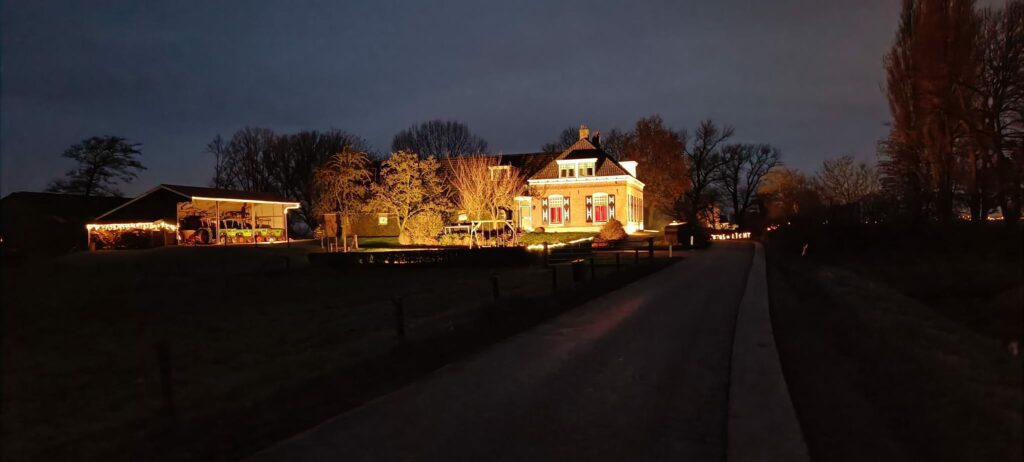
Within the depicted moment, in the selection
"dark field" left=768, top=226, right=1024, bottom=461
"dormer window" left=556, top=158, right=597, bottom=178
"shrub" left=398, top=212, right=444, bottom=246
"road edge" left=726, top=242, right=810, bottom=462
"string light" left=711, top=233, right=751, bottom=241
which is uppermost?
"dormer window" left=556, top=158, right=597, bottom=178

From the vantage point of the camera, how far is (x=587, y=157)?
48500 millimetres

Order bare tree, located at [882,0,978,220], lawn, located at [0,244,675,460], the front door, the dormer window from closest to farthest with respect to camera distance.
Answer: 1. lawn, located at [0,244,675,460]
2. bare tree, located at [882,0,978,220]
3. the dormer window
4. the front door

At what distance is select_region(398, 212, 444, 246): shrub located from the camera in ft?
121

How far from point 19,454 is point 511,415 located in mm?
4139

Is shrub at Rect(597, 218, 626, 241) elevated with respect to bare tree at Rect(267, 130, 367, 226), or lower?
lower

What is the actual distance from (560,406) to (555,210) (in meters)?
42.8

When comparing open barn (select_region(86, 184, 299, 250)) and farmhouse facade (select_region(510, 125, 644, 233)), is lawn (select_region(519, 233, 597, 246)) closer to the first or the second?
farmhouse facade (select_region(510, 125, 644, 233))

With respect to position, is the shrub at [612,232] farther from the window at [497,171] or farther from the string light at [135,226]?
the string light at [135,226]

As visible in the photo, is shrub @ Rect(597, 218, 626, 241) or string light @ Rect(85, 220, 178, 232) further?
shrub @ Rect(597, 218, 626, 241)

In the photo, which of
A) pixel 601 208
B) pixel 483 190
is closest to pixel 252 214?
pixel 483 190

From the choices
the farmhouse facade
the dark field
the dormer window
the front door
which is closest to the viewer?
the dark field

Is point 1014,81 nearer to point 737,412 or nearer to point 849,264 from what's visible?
point 849,264

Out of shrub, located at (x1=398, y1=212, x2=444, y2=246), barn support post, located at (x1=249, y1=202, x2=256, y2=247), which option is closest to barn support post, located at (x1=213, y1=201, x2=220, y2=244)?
barn support post, located at (x1=249, y1=202, x2=256, y2=247)

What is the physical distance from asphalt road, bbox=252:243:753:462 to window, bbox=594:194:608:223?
3666 centimetres
